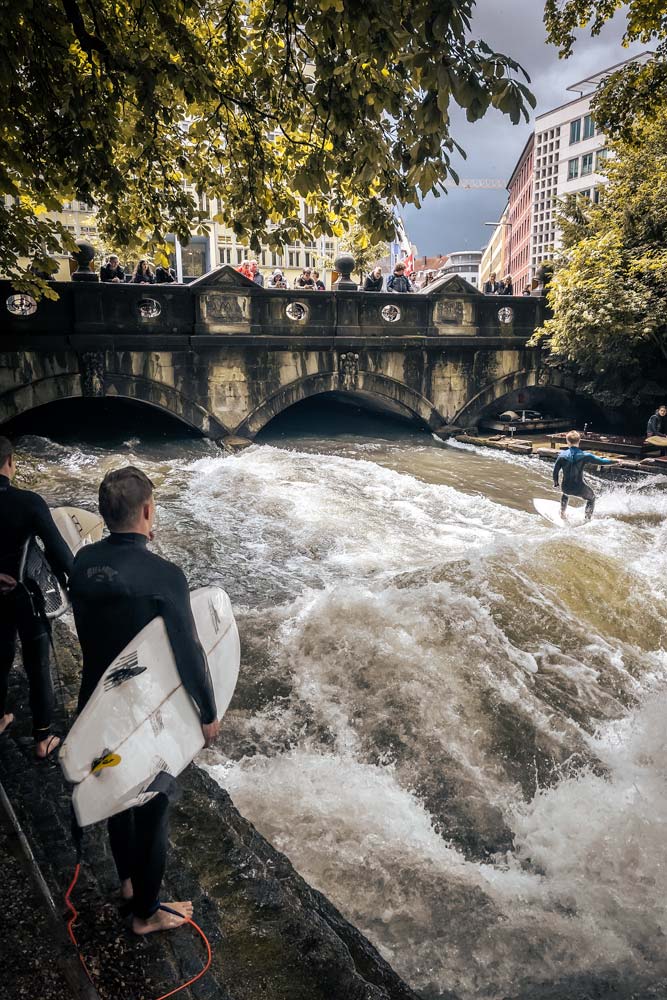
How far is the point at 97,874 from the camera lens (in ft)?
8.21

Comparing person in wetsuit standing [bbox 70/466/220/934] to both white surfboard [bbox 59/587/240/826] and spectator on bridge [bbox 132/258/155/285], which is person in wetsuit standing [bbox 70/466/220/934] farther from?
spectator on bridge [bbox 132/258/155/285]

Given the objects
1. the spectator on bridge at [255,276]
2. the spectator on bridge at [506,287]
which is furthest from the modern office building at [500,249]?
the spectator on bridge at [255,276]

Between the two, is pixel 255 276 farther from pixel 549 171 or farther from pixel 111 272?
pixel 549 171

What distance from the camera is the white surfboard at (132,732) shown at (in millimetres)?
2055

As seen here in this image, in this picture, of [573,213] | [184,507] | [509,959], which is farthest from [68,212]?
[509,959]

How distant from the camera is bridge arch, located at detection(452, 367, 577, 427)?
18780mm

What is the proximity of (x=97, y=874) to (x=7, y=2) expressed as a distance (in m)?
4.74

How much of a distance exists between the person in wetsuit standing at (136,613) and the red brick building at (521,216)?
83700 millimetres

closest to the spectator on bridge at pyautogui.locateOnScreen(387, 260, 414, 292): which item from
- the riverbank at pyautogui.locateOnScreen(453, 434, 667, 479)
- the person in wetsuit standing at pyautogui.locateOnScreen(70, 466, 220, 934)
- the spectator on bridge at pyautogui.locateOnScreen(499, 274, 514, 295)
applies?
the spectator on bridge at pyautogui.locateOnScreen(499, 274, 514, 295)

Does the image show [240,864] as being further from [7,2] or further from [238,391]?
[238,391]

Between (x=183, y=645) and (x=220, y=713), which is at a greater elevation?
(x=183, y=645)

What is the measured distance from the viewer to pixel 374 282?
17328 mm

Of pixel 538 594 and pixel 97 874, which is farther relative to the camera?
pixel 538 594

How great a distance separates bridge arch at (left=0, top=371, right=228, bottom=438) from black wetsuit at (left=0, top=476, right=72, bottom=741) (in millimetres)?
11314
